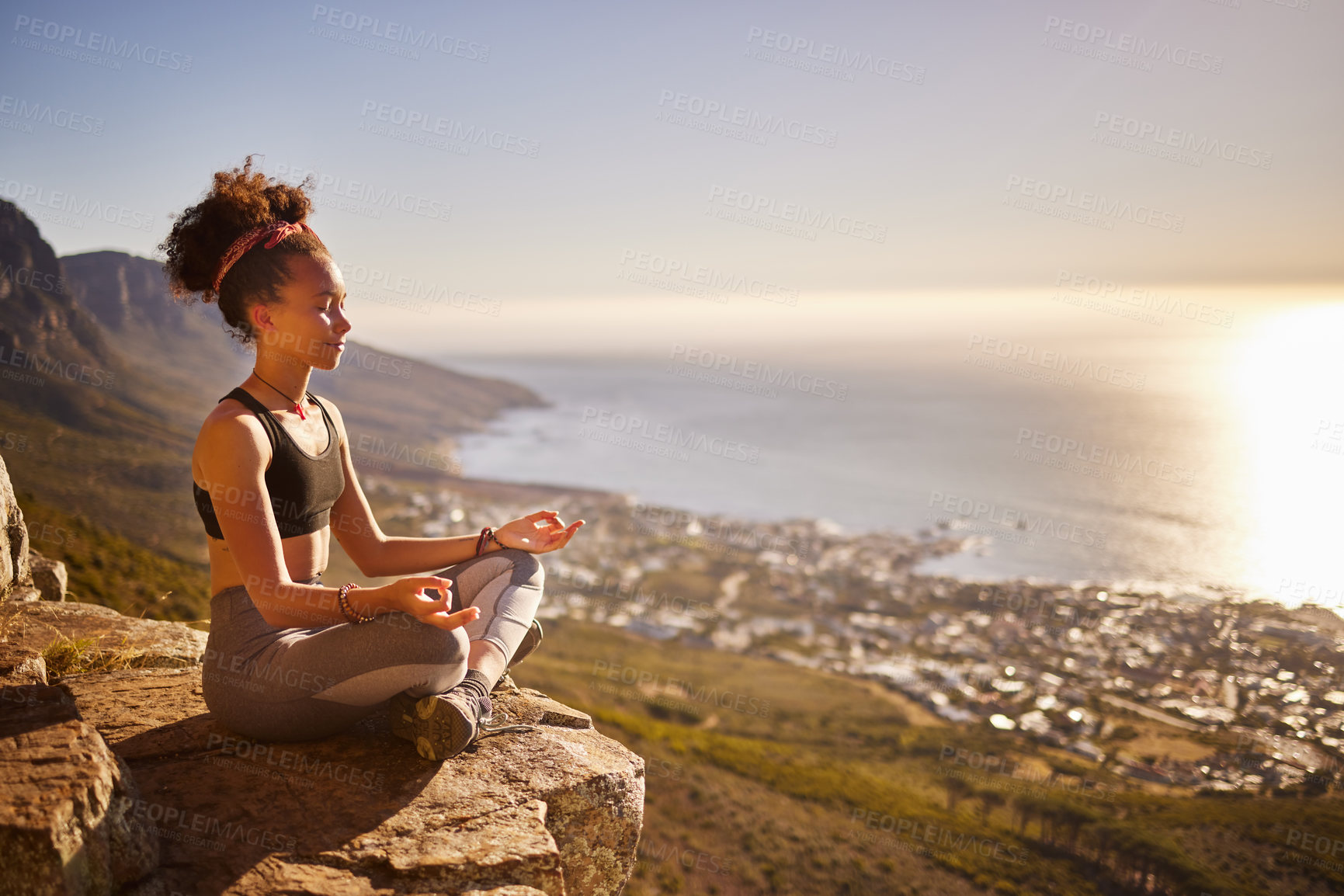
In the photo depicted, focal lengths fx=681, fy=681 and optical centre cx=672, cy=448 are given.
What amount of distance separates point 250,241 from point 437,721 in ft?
6.99

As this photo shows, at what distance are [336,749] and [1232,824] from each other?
25.0m

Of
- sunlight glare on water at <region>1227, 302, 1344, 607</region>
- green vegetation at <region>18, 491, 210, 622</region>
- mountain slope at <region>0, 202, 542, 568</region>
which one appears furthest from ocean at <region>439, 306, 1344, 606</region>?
mountain slope at <region>0, 202, 542, 568</region>

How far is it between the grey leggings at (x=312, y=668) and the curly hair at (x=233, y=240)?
123 centimetres

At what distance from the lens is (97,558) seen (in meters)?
15.7

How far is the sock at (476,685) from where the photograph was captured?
294cm

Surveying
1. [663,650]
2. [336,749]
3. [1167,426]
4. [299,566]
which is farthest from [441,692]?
[1167,426]

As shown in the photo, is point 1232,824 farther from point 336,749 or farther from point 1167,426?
point 1167,426

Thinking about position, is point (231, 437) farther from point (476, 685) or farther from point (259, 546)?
point (476, 685)

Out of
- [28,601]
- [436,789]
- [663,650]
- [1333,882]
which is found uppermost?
[436,789]

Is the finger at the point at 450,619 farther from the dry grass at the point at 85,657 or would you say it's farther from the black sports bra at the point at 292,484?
the dry grass at the point at 85,657

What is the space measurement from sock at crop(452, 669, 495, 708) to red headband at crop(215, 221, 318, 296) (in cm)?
199

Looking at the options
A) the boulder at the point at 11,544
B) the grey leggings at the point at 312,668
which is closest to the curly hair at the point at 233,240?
the grey leggings at the point at 312,668

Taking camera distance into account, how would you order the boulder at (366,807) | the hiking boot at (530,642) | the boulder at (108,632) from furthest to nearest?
the boulder at (108,632) → the hiking boot at (530,642) → the boulder at (366,807)

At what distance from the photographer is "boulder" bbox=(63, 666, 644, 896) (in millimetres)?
2406
